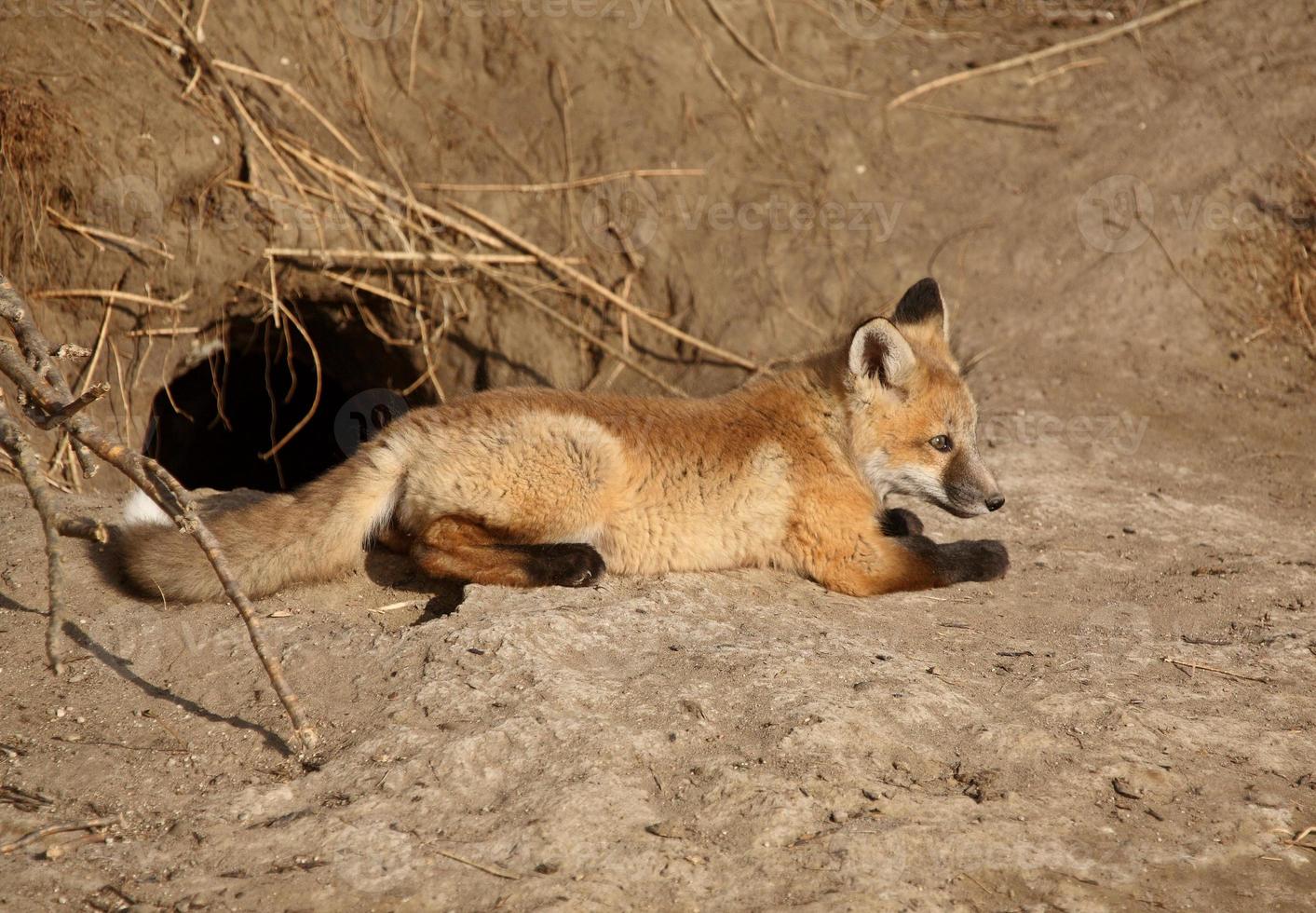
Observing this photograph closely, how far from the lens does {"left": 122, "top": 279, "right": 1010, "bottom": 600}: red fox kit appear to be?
407 centimetres

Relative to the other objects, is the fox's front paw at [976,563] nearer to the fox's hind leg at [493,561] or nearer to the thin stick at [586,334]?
the fox's hind leg at [493,561]

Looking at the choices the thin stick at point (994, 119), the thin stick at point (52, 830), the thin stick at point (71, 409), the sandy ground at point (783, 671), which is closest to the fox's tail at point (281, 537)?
the sandy ground at point (783, 671)

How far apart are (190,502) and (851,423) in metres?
2.88

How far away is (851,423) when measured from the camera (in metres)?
4.80

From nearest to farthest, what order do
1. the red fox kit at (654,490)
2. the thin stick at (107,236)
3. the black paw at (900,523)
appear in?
the red fox kit at (654,490)
the black paw at (900,523)
the thin stick at (107,236)

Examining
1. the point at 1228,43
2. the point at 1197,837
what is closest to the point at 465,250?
the point at 1197,837

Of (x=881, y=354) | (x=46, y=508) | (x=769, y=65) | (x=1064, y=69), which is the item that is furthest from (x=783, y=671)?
(x=1064, y=69)

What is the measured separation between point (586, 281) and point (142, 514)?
140 inches

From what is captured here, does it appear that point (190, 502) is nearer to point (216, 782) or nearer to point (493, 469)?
point (216, 782)

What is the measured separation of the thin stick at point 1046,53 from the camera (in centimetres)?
816

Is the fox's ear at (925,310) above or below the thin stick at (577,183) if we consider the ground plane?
below

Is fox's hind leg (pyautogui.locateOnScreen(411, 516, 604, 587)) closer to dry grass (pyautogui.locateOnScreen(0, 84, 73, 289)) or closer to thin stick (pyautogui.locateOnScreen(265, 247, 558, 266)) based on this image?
thin stick (pyautogui.locateOnScreen(265, 247, 558, 266))

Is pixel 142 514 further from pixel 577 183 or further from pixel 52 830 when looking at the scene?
pixel 577 183

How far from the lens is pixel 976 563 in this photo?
4.60m
